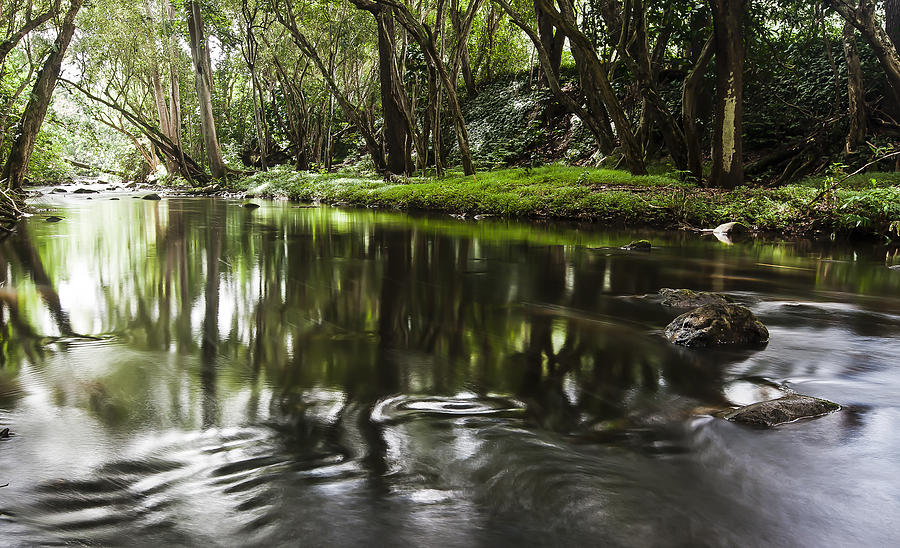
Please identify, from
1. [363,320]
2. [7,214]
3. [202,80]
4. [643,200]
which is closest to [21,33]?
[7,214]

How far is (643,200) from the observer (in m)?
12.4

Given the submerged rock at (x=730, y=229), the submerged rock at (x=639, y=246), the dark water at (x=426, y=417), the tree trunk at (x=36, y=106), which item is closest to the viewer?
the dark water at (x=426, y=417)

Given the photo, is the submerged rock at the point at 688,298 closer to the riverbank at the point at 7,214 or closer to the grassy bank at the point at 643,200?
the grassy bank at the point at 643,200

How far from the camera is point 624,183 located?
1377 cm

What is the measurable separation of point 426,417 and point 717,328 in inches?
91.6

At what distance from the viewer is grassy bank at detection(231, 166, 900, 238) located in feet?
33.6

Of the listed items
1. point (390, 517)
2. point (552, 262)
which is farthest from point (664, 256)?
point (390, 517)

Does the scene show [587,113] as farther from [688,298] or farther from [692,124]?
[688,298]

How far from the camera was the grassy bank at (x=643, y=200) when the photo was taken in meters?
10.2

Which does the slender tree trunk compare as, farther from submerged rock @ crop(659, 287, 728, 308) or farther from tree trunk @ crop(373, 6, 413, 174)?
submerged rock @ crop(659, 287, 728, 308)

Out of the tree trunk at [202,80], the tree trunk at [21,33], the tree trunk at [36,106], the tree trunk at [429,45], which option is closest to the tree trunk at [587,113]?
the tree trunk at [429,45]

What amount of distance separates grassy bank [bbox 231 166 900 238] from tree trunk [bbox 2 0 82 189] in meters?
8.37

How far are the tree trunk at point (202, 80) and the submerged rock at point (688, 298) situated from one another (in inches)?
921

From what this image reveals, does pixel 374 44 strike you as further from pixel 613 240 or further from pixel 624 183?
pixel 613 240
